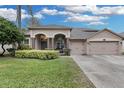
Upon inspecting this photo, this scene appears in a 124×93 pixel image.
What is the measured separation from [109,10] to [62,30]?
20.2 ft

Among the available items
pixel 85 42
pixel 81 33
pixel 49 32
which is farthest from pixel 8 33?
pixel 81 33

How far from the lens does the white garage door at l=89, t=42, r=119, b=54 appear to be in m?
28.3

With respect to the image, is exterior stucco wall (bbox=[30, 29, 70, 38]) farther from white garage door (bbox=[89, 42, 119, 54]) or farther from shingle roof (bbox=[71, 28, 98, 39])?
white garage door (bbox=[89, 42, 119, 54])

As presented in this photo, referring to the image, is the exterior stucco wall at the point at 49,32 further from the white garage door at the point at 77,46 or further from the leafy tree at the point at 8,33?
the leafy tree at the point at 8,33

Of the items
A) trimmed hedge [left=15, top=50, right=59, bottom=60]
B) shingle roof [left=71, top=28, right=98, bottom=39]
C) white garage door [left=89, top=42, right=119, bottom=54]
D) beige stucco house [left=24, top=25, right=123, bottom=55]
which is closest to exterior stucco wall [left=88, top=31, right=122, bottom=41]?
beige stucco house [left=24, top=25, right=123, bottom=55]

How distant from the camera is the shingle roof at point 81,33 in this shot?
1144 inches

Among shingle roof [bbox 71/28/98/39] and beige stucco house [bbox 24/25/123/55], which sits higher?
shingle roof [bbox 71/28/98/39]

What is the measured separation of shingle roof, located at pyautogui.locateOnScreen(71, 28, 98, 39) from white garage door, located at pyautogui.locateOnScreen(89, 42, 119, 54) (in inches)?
53.8

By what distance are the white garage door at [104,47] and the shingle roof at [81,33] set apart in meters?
1.37

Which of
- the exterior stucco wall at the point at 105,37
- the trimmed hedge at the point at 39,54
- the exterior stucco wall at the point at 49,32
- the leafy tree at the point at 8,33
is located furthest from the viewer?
the exterior stucco wall at the point at 105,37

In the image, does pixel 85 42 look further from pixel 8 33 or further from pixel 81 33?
pixel 8 33

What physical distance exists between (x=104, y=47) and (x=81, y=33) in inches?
136

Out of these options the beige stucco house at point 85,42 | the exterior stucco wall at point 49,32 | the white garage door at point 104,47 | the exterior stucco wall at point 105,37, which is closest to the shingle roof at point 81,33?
the beige stucco house at point 85,42
